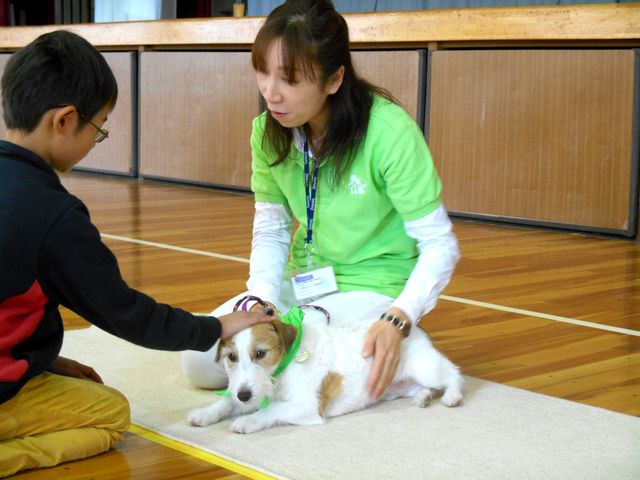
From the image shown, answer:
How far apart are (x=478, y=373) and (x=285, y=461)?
0.78 m

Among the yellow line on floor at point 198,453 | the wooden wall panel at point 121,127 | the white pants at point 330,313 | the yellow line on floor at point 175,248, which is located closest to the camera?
the yellow line on floor at point 198,453

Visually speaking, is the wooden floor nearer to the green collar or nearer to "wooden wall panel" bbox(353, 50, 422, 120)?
the green collar

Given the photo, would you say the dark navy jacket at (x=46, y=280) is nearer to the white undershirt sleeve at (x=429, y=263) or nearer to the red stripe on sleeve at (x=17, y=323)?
the red stripe on sleeve at (x=17, y=323)

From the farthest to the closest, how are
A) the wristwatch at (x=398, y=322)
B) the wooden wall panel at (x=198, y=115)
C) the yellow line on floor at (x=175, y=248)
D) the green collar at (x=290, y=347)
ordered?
1. the wooden wall panel at (x=198, y=115)
2. the yellow line on floor at (x=175, y=248)
3. the wristwatch at (x=398, y=322)
4. the green collar at (x=290, y=347)

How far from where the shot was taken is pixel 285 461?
1760mm

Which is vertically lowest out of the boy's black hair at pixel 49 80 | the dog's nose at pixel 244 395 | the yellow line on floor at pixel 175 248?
the yellow line on floor at pixel 175 248

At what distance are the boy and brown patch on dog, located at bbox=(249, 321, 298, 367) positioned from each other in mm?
84

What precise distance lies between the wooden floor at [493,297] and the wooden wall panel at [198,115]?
77 cm

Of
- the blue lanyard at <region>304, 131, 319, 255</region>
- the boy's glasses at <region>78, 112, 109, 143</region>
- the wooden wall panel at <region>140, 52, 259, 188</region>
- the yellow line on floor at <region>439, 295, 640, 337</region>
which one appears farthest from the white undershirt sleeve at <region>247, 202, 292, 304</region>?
the wooden wall panel at <region>140, 52, 259, 188</region>

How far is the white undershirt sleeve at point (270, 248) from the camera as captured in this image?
7.57 feet

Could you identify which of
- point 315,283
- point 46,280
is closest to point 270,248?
point 315,283

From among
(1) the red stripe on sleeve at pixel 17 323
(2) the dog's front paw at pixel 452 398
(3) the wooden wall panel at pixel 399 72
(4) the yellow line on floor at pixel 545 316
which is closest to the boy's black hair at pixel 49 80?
(1) the red stripe on sleeve at pixel 17 323

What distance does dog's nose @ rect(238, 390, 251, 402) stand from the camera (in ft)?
5.97

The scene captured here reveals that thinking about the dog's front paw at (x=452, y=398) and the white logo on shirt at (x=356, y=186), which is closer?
the dog's front paw at (x=452, y=398)
